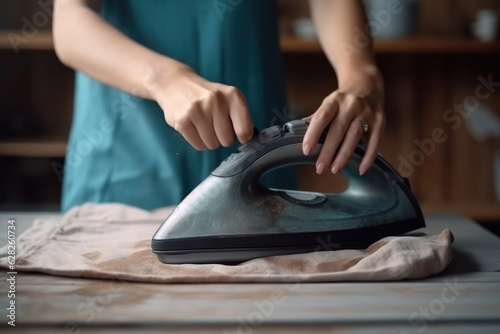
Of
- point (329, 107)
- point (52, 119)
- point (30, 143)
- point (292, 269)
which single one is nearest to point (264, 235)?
point (292, 269)

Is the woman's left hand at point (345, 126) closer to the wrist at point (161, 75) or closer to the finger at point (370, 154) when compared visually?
the finger at point (370, 154)

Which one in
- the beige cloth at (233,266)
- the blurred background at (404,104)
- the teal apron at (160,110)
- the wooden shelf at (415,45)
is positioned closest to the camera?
the beige cloth at (233,266)

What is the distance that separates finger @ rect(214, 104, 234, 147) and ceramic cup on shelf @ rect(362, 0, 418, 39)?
1.41m

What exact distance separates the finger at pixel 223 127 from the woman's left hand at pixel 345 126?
89mm

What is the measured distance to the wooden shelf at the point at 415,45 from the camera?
6.50 feet

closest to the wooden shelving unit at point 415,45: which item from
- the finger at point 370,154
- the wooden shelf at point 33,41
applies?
the wooden shelf at point 33,41

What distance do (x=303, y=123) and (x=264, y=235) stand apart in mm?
146

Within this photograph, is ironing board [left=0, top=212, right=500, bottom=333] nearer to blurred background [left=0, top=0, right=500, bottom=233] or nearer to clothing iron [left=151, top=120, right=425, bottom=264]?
clothing iron [left=151, top=120, right=425, bottom=264]

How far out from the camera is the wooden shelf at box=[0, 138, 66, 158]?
2062 mm

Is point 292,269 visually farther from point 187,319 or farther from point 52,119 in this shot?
point 52,119

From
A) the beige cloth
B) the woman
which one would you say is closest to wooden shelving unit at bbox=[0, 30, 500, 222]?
the woman

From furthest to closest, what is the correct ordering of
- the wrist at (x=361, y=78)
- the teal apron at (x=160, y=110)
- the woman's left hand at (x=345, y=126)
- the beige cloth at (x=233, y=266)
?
the teal apron at (x=160, y=110)
the wrist at (x=361, y=78)
the woman's left hand at (x=345, y=126)
the beige cloth at (x=233, y=266)

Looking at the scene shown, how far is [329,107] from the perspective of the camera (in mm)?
770

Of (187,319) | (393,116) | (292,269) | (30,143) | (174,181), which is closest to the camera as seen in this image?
(187,319)
